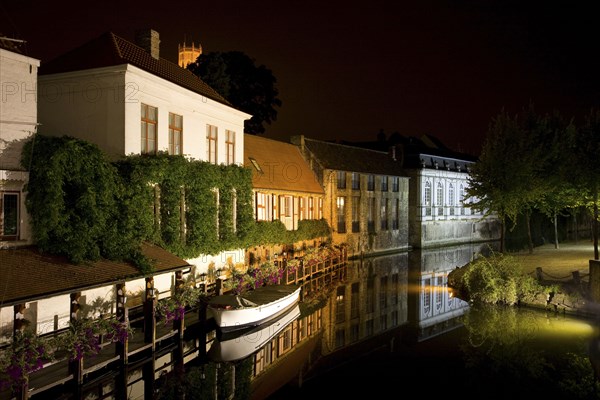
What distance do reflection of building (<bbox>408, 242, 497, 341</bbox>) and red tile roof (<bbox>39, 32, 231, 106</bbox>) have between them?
13319 millimetres

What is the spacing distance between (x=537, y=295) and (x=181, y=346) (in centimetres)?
1472

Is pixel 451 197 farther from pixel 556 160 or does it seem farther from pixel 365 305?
pixel 365 305

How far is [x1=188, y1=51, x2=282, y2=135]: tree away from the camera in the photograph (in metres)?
44.3

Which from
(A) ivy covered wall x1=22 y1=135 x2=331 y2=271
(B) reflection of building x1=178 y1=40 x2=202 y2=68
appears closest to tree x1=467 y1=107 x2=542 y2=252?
(A) ivy covered wall x1=22 y1=135 x2=331 y2=271

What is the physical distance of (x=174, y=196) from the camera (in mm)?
20750

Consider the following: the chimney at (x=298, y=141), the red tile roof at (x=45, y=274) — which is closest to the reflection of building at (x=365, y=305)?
the red tile roof at (x=45, y=274)

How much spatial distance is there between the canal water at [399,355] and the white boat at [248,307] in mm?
447

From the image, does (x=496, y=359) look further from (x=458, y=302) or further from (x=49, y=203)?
(x=49, y=203)

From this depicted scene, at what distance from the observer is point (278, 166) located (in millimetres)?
34781

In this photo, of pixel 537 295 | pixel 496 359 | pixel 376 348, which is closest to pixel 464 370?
pixel 496 359

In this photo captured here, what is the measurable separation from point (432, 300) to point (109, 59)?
17937mm

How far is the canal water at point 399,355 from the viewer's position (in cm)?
1454

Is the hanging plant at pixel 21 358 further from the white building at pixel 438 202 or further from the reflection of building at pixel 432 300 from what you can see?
the white building at pixel 438 202

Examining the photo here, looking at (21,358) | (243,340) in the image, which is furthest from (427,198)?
(21,358)
